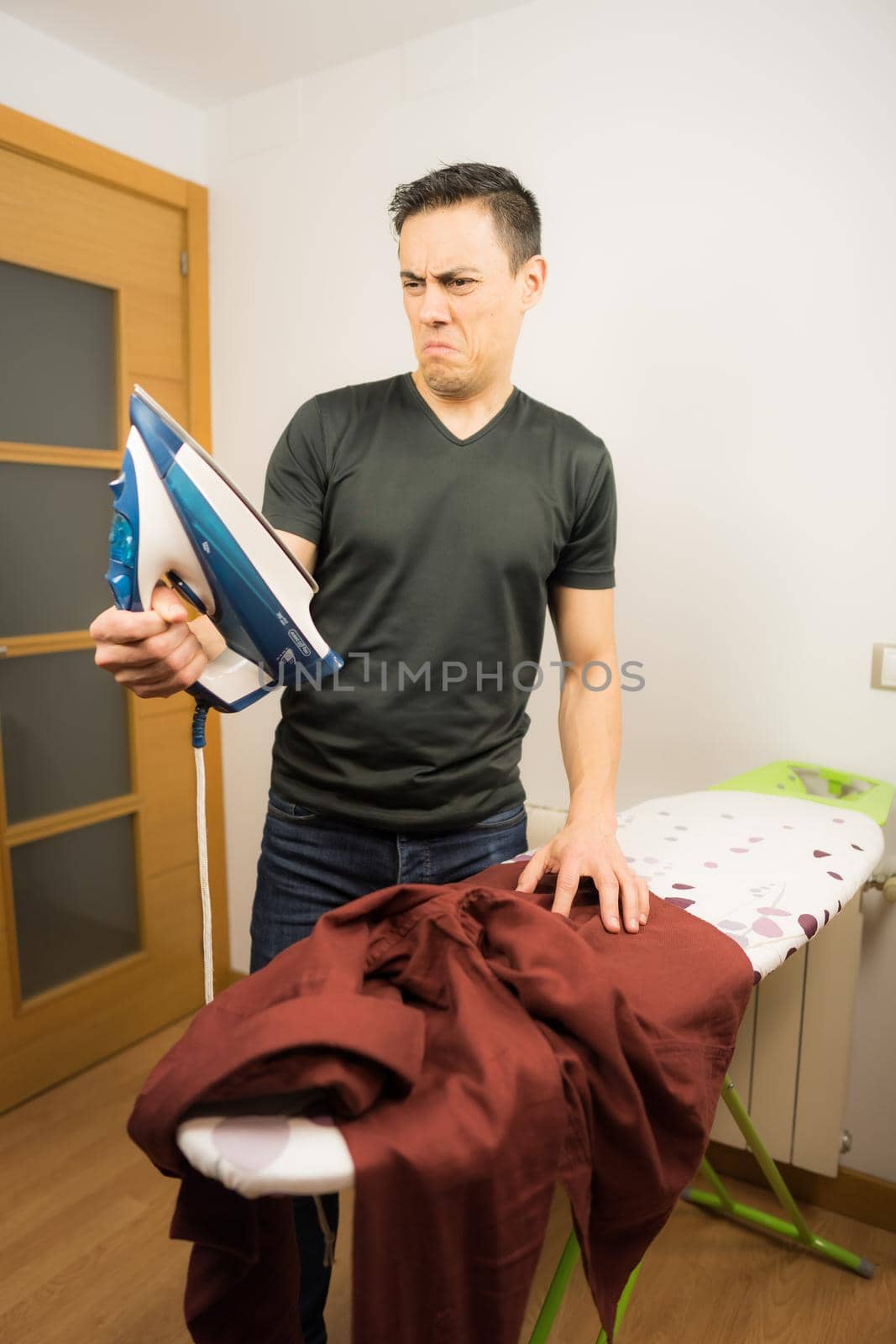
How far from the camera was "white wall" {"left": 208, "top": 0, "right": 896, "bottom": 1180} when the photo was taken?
1.56m

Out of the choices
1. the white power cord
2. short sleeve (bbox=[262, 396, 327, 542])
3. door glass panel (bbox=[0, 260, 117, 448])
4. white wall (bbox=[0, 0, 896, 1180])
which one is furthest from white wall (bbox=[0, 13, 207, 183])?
the white power cord

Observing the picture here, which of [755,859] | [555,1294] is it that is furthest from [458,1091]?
[755,859]

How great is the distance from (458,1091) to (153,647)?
500mm

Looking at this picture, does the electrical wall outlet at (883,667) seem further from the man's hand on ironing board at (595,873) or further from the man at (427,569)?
the man's hand on ironing board at (595,873)

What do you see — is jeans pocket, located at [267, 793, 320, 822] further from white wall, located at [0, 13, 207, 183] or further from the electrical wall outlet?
white wall, located at [0, 13, 207, 183]

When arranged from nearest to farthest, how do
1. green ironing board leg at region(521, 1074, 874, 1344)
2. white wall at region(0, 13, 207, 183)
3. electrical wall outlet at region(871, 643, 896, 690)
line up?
green ironing board leg at region(521, 1074, 874, 1344)
electrical wall outlet at region(871, 643, 896, 690)
white wall at region(0, 13, 207, 183)

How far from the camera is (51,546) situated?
6.84 ft

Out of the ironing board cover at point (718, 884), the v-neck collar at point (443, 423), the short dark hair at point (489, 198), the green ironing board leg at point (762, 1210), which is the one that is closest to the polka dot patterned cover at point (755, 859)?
the ironing board cover at point (718, 884)

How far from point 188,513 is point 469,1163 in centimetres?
62

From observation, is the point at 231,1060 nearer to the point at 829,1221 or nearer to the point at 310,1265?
the point at 310,1265

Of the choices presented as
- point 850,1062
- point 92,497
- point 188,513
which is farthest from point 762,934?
point 92,497

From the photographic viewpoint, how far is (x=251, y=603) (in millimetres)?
970

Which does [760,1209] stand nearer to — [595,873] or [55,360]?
[595,873]

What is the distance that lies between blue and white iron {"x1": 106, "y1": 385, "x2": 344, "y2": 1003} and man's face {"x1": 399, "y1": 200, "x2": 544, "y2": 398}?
400mm
